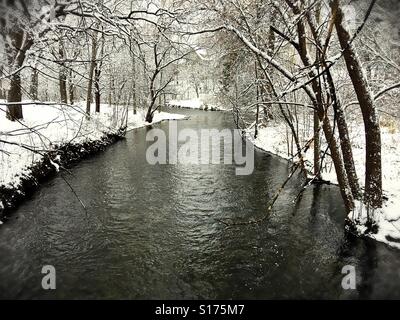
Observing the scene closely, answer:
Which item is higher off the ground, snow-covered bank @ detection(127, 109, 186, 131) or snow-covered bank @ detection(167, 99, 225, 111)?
snow-covered bank @ detection(167, 99, 225, 111)

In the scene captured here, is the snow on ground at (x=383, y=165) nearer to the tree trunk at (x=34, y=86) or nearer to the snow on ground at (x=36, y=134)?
the snow on ground at (x=36, y=134)

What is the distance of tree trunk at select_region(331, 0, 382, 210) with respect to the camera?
6817 mm

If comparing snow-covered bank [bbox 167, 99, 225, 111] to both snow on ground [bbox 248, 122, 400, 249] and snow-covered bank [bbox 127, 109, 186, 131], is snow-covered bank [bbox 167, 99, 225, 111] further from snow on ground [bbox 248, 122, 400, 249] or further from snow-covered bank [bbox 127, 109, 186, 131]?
snow on ground [bbox 248, 122, 400, 249]

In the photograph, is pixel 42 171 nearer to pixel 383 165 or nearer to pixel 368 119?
pixel 368 119

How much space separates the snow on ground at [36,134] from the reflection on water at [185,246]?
120 cm

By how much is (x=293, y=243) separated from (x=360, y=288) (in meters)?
1.85

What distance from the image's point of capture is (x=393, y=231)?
743 cm

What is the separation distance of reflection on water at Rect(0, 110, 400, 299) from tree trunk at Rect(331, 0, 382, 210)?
1293mm

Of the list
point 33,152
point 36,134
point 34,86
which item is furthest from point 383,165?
point 33,152

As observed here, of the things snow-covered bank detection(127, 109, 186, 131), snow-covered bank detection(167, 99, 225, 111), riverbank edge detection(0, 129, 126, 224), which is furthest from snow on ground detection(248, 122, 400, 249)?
snow-covered bank detection(167, 99, 225, 111)

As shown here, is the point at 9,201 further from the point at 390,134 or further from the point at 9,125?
the point at 390,134

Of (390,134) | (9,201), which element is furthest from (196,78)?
(9,201)

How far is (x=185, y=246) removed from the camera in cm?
737

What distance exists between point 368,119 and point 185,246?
524 centimetres
